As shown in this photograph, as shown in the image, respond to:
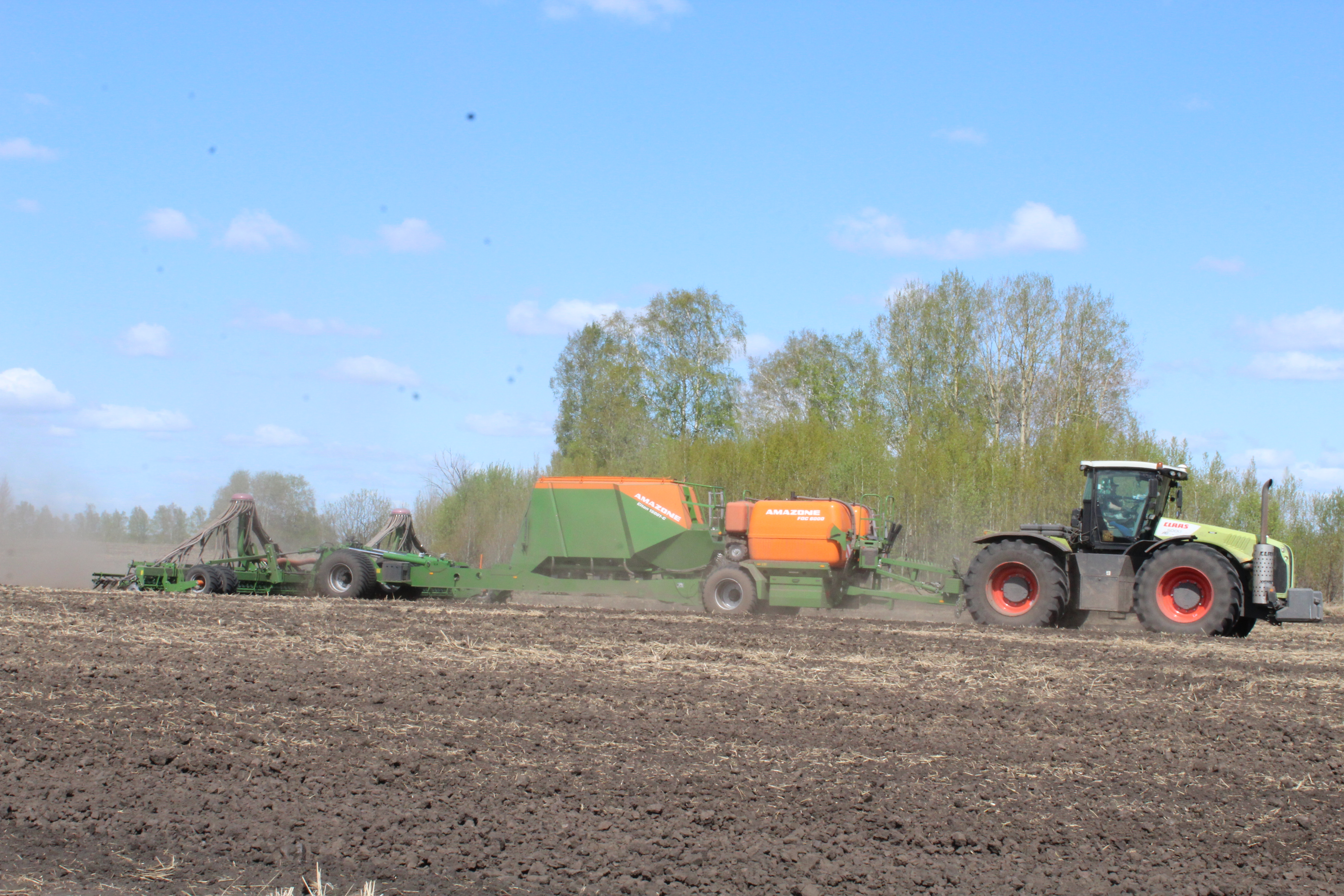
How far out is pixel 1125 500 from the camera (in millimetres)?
15133

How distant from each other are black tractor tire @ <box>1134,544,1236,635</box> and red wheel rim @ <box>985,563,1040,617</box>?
1.40 meters

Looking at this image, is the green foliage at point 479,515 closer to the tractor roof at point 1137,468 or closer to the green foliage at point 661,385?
the green foliage at point 661,385

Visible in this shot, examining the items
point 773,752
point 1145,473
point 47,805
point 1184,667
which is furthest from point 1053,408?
point 47,805

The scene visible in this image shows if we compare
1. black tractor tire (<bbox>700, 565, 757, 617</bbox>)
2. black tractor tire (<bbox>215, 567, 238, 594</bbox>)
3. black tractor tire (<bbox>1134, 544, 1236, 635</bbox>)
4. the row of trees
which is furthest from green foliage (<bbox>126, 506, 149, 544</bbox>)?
black tractor tire (<bbox>1134, 544, 1236, 635</bbox>)

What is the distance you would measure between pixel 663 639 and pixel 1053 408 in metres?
26.1

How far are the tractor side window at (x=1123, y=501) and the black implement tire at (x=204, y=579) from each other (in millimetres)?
14582

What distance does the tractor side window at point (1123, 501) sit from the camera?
15062mm

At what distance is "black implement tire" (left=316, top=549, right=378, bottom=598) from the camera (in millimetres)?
18562

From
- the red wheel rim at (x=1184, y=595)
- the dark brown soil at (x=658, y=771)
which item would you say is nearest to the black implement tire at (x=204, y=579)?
the dark brown soil at (x=658, y=771)

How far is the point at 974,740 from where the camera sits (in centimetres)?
740

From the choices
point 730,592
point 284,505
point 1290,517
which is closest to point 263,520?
point 284,505

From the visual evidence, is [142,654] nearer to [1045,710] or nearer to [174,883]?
[174,883]

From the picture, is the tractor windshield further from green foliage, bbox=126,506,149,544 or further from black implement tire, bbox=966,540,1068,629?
green foliage, bbox=126,506,149,544

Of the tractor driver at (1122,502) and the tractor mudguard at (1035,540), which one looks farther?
the tractor mudguard at (1035,540)
